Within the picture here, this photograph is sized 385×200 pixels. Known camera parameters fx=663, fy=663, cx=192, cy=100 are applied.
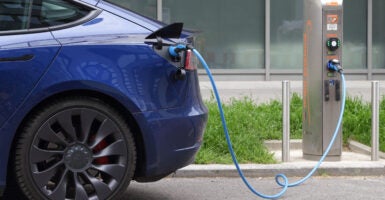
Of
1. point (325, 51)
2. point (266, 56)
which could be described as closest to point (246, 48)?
point (266, 56)

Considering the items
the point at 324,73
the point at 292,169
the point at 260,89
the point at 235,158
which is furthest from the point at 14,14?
the point at 260,89

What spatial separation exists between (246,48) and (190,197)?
794 centimetres

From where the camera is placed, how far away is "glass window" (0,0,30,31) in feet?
14.7

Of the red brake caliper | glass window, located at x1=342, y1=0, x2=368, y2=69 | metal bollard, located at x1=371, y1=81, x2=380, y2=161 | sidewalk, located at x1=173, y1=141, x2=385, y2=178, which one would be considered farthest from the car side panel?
glass window, located at x1=342, y1=0, x2=368, y2=69

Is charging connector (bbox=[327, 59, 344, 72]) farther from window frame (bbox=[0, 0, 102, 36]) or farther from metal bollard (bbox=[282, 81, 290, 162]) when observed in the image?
window frame (bbox=[0, 0, 102, 36])

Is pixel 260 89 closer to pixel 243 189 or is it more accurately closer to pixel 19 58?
pixel 243 189

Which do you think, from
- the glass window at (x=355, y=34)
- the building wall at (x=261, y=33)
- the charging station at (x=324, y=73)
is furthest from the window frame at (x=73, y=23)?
the glass window at (x=355, y=34)

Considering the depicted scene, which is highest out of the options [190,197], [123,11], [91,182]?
[123,11]

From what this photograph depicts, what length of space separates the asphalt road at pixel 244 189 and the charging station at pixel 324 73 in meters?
0.61

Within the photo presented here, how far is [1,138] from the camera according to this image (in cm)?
429

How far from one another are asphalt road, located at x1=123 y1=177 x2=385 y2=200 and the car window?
1.73 m

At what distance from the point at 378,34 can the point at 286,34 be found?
6.30 ft

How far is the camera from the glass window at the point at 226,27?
43.2 feet

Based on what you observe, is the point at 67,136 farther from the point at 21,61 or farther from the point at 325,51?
the point at 325,51
